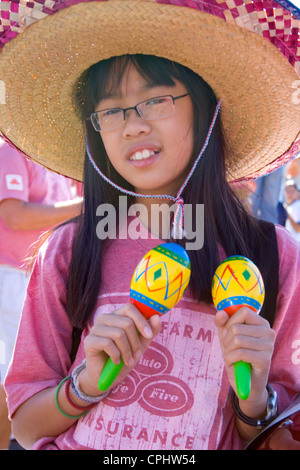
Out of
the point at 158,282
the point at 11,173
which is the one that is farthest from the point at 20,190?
the point at 158,282

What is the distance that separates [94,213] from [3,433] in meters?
1.66

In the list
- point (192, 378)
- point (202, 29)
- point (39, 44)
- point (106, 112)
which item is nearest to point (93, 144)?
point (106, 112)

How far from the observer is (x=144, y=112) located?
5.58 ft

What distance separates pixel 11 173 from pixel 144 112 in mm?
2064

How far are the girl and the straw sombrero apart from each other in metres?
0.08

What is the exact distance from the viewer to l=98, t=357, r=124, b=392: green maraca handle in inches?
51.9

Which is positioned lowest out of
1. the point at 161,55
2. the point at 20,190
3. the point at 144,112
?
the point at 20,190

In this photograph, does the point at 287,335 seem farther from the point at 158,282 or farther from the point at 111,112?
the point at 111,112

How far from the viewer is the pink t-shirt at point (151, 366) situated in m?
1.58

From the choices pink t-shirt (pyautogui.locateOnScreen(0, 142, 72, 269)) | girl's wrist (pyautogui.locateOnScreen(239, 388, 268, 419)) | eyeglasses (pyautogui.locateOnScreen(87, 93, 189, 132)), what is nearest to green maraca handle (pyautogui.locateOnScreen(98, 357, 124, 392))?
girl's wrist (pyautogui.locateOnScreen(239, 388, 268, 419))

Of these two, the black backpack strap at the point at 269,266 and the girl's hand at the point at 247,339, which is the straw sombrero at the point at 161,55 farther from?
the girl's hand at the point at 247,339

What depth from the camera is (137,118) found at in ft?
5.57

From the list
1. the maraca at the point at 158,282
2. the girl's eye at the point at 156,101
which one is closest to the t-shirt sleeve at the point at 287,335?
the maraca at the point at 158,282

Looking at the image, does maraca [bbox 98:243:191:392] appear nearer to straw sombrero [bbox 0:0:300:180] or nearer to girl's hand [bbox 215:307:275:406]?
girl's hand [bbox 215:307:275:406]
